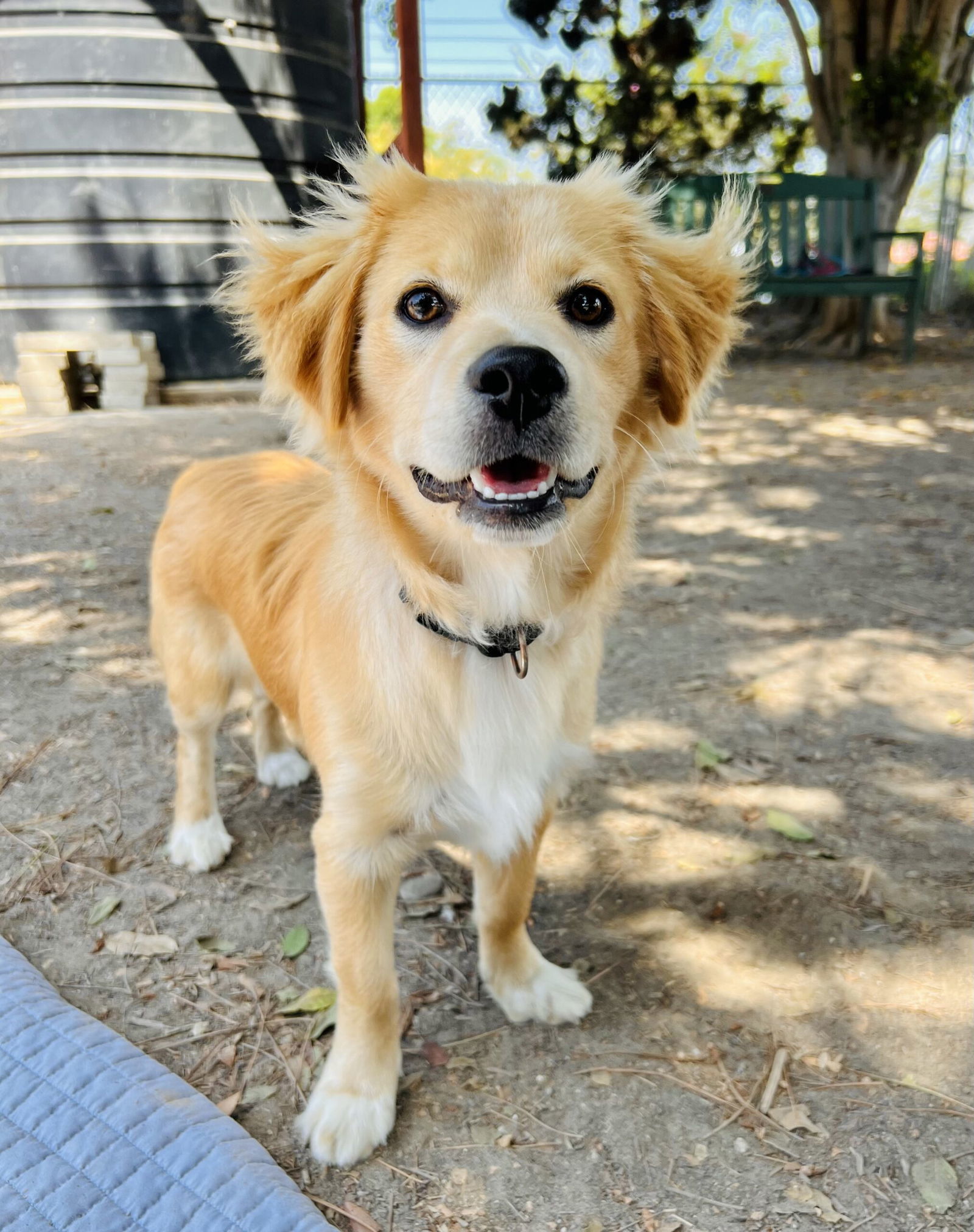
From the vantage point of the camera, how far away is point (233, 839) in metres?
2.79

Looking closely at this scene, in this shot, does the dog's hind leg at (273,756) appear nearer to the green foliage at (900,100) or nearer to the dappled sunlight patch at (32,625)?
the dappled sunlight patch at (32,625)

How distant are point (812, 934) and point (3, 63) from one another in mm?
7932

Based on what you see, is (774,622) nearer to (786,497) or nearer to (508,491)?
(786,497)

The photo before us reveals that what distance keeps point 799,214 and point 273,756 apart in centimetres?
862

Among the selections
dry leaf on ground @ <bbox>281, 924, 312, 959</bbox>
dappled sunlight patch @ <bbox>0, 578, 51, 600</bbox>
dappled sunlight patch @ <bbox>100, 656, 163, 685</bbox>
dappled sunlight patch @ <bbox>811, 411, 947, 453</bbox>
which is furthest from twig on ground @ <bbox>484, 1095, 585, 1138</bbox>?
dappled sunlight patch @ <bbox>811, 411, 947, 453</bbox>

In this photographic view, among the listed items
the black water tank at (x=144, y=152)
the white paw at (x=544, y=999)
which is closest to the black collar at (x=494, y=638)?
the white paw at (x=544, y=999)

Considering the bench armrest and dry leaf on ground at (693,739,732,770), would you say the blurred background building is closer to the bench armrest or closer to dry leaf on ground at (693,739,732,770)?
the bench armrest

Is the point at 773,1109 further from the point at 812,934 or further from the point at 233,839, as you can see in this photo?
the point at 233,839

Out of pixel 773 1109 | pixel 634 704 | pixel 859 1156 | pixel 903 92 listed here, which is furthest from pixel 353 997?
pixel 903 92

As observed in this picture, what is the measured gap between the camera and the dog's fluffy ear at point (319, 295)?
6.28 feet

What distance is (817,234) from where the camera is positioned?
32.1 feet

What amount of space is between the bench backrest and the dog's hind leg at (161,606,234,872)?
24.8 ft

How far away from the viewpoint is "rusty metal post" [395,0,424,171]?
462cm

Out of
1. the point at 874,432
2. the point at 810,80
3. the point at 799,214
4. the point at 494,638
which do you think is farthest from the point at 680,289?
the point at 810,80
